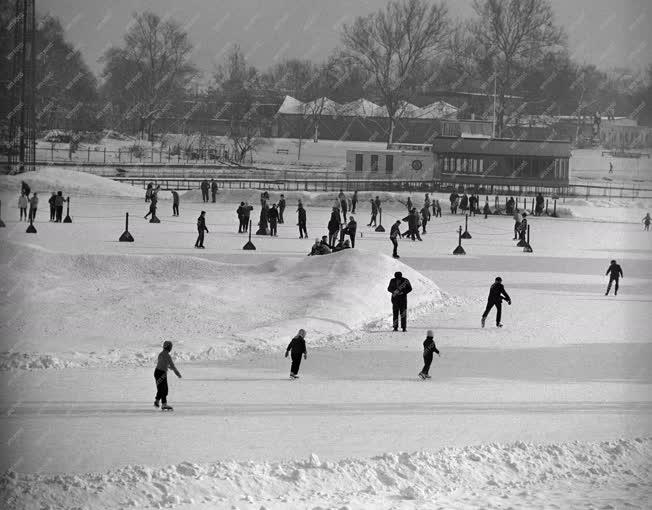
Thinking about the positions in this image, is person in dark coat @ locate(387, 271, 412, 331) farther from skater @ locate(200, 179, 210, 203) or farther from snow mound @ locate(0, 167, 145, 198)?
A: snow mound @ locate(0, 167, 145, 198)

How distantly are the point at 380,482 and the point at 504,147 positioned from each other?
5167 cm

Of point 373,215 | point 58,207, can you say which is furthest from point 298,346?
point 373,215

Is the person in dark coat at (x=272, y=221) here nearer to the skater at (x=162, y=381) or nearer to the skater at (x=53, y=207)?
the skater at (x=53, y=207)

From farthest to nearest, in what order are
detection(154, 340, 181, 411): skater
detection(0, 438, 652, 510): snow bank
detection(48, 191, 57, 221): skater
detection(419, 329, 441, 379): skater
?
detection(48, 191, 57, 221): skater, detection(419, 329, 441, 379): skater, detection(154, 340, 181, 411): skater, detection(0, 438, 652, 510): snow bank

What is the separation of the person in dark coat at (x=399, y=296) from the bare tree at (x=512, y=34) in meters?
63.3

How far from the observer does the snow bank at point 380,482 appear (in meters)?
10.2

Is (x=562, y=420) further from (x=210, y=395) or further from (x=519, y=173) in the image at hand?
(x=519, y=173)

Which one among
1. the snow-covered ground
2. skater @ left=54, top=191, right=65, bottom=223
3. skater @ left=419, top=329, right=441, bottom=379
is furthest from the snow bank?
skater @ left=54, top=191, right=65, bottom=223

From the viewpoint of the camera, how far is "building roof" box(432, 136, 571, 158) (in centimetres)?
6038

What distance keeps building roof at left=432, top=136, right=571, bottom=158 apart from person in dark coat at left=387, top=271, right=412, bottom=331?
4308cm

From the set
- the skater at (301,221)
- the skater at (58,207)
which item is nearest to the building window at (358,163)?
the skater at (301,221)

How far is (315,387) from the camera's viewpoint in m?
14.3

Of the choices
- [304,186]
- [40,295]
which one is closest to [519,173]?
[304,186]

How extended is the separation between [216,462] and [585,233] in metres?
30.0
